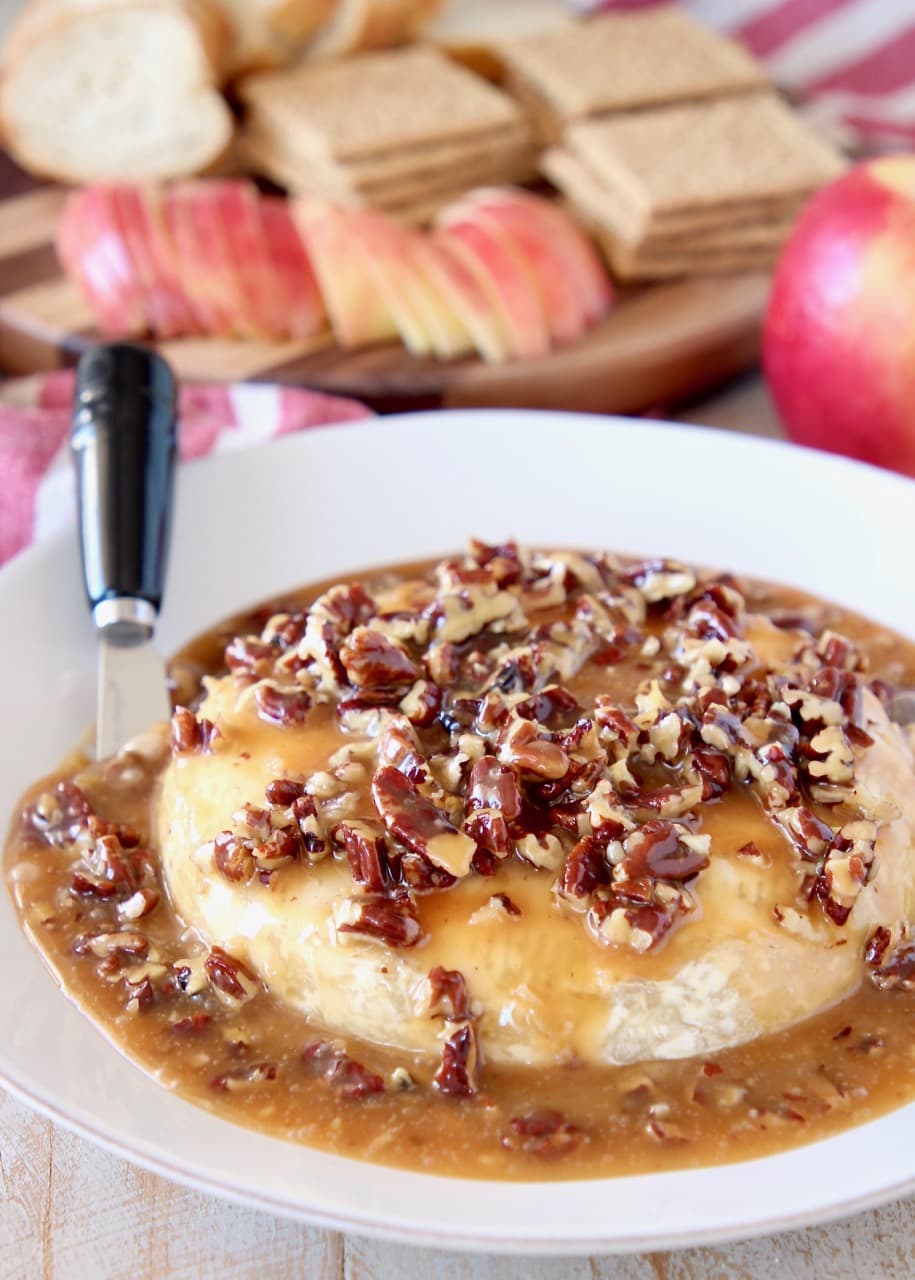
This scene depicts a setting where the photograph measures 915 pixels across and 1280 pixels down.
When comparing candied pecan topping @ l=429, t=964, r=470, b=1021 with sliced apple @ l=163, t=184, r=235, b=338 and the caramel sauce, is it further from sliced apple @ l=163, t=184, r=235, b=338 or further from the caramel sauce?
sliced apple @ l=163, t=184, r=235, b=338

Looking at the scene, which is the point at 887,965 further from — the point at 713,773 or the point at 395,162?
the point at 395,162

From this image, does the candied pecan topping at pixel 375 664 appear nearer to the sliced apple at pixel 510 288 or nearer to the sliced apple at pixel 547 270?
the sliced apple at pixel 510 288

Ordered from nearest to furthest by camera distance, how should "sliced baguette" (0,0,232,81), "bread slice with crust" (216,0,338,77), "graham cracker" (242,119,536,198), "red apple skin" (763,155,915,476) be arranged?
"red apple skin" (763,155,915,476), "graham cracker" (242,119,536,198), "sliced baguette" (0,0,232,81), "bread slice with crust" (216,0,338,77)

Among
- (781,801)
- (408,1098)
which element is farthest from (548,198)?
(408,1098)

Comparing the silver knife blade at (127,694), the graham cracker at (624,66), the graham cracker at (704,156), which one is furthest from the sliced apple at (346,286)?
the silver knife blade at (127,694)

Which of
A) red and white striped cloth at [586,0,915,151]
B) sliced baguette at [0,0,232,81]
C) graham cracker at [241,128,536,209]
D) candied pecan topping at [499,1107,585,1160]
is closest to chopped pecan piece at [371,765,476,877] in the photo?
candied pecan topping at [499,1107,585,1160]

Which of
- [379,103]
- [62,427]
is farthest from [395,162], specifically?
[62,427]
